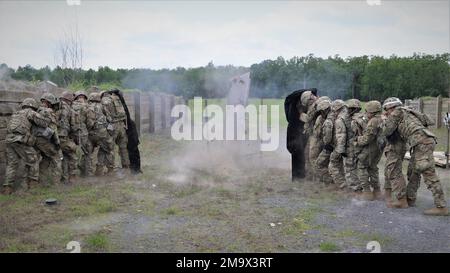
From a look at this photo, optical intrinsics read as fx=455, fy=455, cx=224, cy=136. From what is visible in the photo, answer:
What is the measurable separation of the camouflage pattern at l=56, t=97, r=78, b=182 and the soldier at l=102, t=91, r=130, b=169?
3.15ft

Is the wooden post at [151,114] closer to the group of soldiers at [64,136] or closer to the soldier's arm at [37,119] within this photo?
the group of soldiers at [64,136]

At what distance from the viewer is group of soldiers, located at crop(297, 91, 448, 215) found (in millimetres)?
7680

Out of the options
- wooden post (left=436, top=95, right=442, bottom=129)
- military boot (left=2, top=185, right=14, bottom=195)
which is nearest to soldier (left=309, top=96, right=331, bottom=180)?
military boot (left=2, top=185, right=14, bottom=195)

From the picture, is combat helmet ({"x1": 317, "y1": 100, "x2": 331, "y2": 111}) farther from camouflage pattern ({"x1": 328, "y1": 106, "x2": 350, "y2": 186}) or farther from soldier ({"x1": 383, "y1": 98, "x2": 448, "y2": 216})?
soldier ({"x1": 383, "y1": 98, "x2": 448, "y2": 216})

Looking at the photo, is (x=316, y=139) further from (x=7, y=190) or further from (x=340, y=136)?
(x=7, y=190)

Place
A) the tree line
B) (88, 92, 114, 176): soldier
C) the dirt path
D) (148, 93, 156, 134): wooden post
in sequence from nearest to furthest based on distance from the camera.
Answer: the dirt path, (88, 92, 114, 176): soldier, the tree line, (148, 93, 156, 134): wooden post

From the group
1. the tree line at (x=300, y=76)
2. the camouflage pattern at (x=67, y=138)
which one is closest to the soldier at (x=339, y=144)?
the camouflage pattern at (x=67, y=138)

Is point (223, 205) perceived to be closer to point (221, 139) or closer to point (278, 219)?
point (278, 219)

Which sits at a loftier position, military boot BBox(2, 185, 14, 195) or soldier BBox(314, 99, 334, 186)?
soldier BBox(314, 99, 334, 186)

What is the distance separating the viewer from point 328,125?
9.38 m

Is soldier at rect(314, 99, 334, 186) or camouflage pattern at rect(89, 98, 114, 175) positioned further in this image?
camouflage pattern at rect(89, 98, 114, 175)

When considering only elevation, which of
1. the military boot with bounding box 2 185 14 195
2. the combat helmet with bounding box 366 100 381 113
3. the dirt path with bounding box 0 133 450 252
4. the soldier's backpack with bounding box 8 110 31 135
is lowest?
the dirt path with bounding box 0 133 450 252

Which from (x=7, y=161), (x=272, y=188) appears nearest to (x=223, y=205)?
(x=272, y=188)

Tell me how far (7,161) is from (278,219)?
17.5ft
